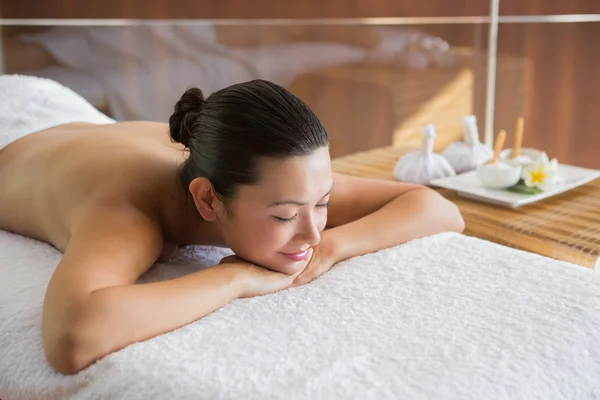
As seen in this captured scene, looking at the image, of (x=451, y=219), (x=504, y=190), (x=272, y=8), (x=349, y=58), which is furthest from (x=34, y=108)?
(x=349, y=58)

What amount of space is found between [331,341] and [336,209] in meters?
0.53

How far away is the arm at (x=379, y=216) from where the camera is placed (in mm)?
1349

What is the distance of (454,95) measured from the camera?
11.5 feet

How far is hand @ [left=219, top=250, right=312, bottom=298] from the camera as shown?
117 cm

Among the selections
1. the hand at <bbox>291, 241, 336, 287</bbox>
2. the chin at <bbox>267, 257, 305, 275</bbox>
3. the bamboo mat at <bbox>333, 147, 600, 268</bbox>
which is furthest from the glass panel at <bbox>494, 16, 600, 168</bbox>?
the chin at <bbox>267, 257, 305, 275</bbox>

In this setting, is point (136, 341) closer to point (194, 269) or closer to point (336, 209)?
point (194, 269)

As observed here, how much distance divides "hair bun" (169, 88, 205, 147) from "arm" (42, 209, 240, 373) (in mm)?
161

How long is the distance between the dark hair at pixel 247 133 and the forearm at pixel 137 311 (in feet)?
0.53

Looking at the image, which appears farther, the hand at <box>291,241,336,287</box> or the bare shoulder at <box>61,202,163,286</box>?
the hand at <box>291,241,336,287</box>

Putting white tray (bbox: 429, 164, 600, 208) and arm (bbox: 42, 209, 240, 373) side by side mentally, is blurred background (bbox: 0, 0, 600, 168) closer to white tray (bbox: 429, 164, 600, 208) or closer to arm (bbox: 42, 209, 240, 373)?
white tray (bbox: 429, 164, 600, 208)

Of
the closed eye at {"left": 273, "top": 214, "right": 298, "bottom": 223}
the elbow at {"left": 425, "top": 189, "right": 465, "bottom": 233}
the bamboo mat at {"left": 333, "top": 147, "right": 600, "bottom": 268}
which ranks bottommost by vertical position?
the bamboo mat at {"left": 333, "top": 147, "right": 600, "bottom": 268}

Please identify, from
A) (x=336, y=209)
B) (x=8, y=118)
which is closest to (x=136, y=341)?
(x=336, y=209)

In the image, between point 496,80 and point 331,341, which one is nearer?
point 331,341

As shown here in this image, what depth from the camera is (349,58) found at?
3.42 m
